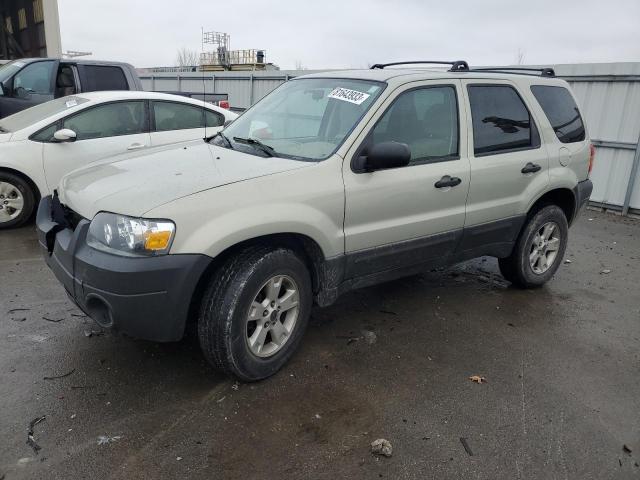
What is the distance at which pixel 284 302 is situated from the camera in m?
3.17

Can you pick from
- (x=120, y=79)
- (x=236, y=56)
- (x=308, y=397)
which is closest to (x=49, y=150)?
(x=120, y=79)

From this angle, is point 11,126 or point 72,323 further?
point 11,126

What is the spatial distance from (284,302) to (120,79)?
7.00 m

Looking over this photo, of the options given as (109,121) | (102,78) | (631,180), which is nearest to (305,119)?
(109,121)

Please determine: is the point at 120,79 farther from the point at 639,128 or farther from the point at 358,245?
the point at 639,128

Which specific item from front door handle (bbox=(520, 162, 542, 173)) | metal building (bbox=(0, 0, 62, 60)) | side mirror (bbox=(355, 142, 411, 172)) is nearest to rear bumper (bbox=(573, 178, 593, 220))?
front door handle (bbox=(520, 162, 542, 173))

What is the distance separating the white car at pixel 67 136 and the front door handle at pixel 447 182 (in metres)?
2.97

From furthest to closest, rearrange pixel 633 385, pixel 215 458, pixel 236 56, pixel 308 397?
pixel 236 56, pixel 633 385, pixel 308 397, pixel 215 458

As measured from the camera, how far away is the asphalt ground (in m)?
2.51

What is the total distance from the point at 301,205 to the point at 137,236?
930 mm

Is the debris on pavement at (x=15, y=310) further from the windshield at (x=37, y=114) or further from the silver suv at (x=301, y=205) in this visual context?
the windshield at (x=37, y=114)

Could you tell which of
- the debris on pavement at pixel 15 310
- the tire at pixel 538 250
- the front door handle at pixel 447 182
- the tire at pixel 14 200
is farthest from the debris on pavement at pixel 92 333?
the tire at pixel 538 250

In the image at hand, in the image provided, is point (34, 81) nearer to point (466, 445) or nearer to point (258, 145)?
point (258, 145)

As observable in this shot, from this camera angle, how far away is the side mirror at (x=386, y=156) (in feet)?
10.4
